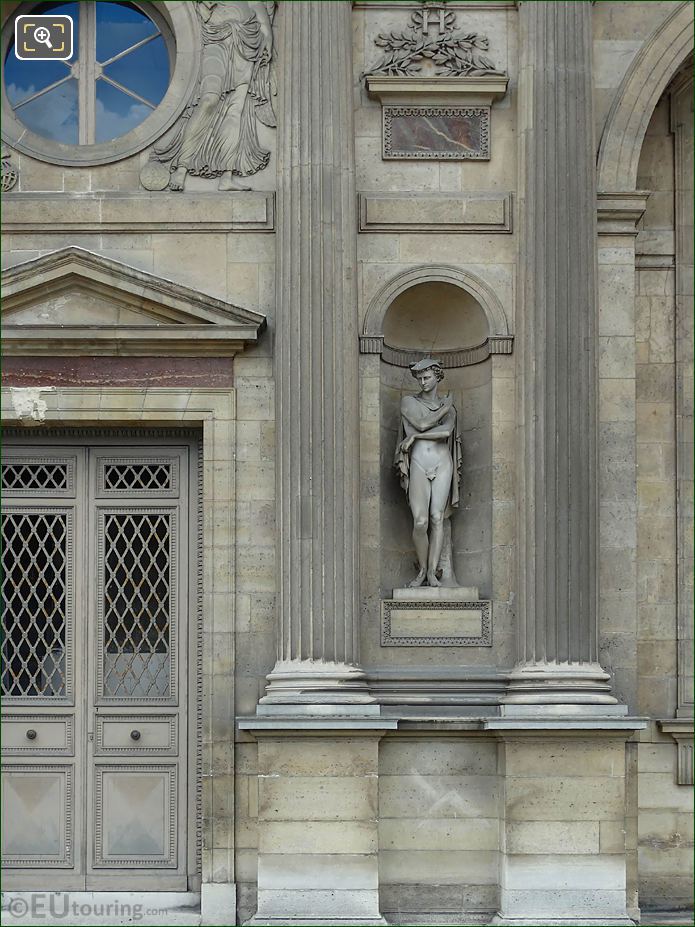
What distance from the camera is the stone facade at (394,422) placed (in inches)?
549

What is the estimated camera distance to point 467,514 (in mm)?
15031

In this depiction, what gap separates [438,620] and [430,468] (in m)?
1.32

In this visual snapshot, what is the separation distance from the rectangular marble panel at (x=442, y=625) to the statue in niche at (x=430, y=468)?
260mm

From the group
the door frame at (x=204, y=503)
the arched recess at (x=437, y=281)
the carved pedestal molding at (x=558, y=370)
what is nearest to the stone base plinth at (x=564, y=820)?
the carved pedestal molding at (x=558, y=370)

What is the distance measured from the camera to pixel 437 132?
1501cm

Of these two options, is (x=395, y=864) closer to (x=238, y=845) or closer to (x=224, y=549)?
(x=238, y=845)

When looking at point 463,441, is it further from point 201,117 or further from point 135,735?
point 135,735

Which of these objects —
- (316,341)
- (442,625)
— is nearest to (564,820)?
(442,625)

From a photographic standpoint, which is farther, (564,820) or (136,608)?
(136,608)

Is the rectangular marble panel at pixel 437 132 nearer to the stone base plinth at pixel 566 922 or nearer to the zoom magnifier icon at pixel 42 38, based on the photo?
the zoom magnifier icon at pixel 42 38

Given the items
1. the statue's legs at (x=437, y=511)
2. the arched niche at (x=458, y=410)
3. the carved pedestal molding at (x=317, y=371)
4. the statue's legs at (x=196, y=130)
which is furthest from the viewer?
the statue's legs at (x=196, y=130)

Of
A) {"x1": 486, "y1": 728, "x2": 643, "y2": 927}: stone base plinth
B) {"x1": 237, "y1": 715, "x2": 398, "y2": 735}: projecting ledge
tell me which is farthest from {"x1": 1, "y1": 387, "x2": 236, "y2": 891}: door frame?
{"x1": 486, "y1": 728, "x2": 643, "y2": 927}: stone base plinth

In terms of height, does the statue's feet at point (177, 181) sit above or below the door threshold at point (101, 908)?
above
